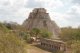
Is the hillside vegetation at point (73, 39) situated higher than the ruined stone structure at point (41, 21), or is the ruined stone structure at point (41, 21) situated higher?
the ruined stone structure at point (41, 21)

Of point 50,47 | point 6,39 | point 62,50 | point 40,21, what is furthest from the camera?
point 40,21

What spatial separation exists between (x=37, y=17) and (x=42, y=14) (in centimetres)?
183

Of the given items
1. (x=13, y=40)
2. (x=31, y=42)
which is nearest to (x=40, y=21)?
(x=31, y=42)

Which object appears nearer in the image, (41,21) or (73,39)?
(73,39)

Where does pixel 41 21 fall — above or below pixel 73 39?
above

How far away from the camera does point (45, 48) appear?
127 ft

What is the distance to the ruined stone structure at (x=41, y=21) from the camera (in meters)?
65.8

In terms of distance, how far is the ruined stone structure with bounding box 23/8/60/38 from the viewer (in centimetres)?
6581

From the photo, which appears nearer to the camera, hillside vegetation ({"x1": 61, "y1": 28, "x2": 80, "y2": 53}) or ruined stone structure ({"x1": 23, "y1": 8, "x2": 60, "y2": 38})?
hillside vegetation ({"x1": 61, "y1": 28, "x2": 80, "y2": 53})

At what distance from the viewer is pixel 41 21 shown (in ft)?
217

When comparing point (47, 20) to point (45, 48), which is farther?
point (47, 20)

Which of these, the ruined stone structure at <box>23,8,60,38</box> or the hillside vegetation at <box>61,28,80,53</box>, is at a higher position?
the ruined stone structure at <box>23,8,60,38</box>

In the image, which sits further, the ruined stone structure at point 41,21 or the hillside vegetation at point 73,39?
the ruined stone structure at point 41,21

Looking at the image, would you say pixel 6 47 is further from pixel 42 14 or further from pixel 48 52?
pixel 42 14
